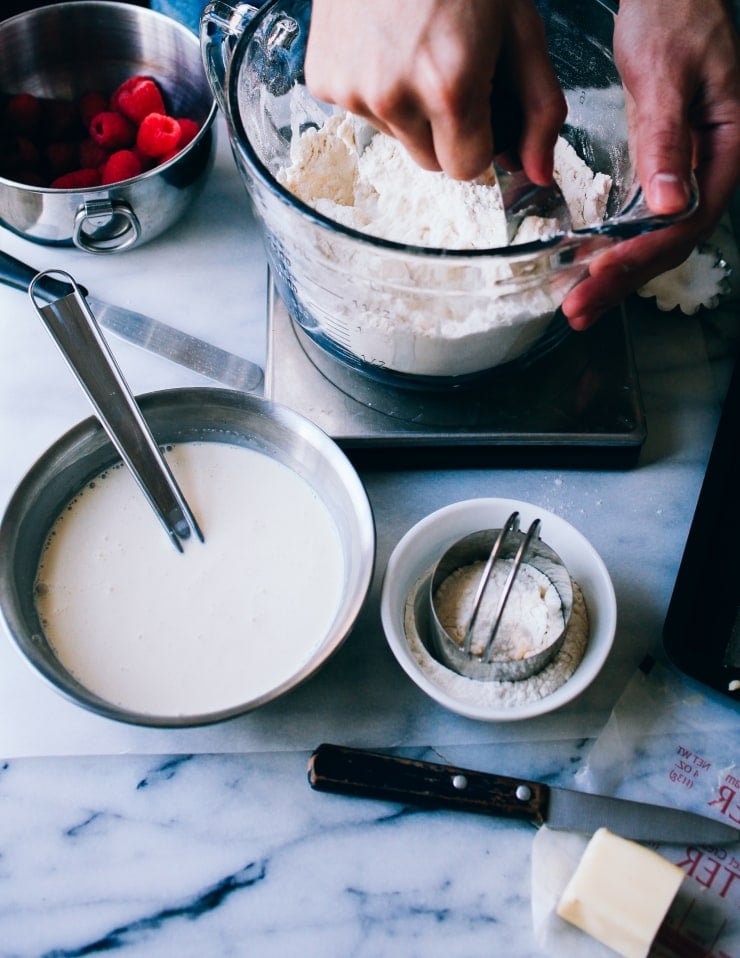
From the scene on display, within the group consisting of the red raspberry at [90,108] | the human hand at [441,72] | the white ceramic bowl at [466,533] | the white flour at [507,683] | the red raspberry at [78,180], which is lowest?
the white flour at [507,683]

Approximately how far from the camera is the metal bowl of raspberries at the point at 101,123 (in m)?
0.94

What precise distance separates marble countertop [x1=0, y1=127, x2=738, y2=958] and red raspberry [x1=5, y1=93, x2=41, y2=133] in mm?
340

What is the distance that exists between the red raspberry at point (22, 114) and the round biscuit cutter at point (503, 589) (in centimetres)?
64

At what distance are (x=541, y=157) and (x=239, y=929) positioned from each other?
1.98ft

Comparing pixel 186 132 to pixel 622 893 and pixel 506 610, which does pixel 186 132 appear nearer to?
pixel 506 610

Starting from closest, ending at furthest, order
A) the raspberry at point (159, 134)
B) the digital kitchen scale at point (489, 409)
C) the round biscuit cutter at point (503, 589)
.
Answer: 1. the round biscuit cutter at point (503, 589)
2. the digital kitchen scale at point (489, 409)
3. the raspberry at point (159, 134)

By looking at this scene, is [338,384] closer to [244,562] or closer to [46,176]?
[244,562]

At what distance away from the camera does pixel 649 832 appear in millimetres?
736

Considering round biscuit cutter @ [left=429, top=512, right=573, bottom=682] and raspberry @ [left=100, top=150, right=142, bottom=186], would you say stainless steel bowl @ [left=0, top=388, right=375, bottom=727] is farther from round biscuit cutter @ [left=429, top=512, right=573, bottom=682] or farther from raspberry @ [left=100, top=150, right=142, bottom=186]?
raspberry @ [left=100, top=150, right=142, bottom=186]

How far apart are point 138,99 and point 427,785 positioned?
29.2 inches

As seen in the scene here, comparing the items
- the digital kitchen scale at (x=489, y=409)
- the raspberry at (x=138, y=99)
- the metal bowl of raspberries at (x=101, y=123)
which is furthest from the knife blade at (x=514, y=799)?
the raspberry at (x=138, y=99)

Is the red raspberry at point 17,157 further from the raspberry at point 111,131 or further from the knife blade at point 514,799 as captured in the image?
the knife blade at point 514,799

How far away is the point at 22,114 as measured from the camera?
3.29 ft

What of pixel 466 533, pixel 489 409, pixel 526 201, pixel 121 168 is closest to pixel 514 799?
pixel 466 533
